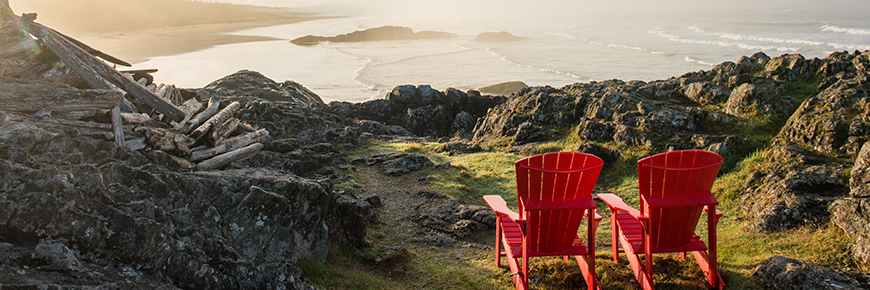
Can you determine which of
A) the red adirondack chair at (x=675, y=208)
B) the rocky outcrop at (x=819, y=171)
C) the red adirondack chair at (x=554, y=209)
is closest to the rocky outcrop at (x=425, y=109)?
the rocky outcrop at (x=819, y=171)

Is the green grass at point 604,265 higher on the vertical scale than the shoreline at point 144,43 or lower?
lower

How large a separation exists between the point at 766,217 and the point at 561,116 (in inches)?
310

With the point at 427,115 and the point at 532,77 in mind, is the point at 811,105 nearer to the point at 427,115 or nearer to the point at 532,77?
the point at 427,115

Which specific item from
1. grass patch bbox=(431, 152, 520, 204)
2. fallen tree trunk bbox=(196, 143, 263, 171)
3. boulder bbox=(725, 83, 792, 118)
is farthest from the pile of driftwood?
boulder bbox=(725, 83, 792, 118)

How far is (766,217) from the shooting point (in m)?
5.85

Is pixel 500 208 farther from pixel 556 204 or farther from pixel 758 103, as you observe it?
pixel 758 103

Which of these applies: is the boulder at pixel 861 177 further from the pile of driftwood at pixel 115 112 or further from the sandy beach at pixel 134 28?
the sandy beach at pixel 134 28

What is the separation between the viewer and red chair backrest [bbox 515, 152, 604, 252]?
4.11 m

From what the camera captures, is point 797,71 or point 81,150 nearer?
point 81,150

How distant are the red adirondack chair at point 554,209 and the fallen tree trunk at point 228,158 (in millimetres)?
5107

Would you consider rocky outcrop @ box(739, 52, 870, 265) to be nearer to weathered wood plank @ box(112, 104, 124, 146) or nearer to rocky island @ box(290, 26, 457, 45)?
weathered wood plank @ box(112, 104, 124, 146)

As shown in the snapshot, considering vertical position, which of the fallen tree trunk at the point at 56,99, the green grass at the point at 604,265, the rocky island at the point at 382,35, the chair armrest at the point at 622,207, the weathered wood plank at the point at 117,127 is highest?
the rocky island at the point at 382,35

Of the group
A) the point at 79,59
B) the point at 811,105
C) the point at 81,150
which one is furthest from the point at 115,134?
the point at 811,105

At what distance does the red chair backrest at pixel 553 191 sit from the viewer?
4109 millimetres
